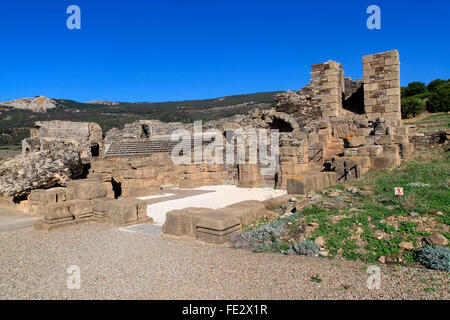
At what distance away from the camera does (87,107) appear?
7481 cm

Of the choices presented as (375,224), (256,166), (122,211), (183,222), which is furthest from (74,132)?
(375,224)

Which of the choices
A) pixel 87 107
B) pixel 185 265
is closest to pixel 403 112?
pixel 185 265

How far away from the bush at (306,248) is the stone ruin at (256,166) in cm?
127

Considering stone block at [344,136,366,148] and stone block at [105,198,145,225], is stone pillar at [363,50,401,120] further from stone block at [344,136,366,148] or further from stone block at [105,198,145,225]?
stone block at [105,198,145,225]

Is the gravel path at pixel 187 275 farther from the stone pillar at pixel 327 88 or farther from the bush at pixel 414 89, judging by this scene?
the bush at pixel 414 89

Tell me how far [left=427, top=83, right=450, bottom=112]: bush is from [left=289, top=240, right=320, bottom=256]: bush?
2104cm

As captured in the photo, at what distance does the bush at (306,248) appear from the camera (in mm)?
4430

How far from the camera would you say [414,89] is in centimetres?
3092

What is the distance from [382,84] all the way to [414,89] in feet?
61.6

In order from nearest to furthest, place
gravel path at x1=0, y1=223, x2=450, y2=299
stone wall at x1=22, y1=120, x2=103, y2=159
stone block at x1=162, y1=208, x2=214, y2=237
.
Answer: gravel path at x1=0, y1=223, x2=450, y2=299
stone block at x1=162, y1=208, x2=214, y2=237
stone wall at x1=22, y1=120, x2=103, y2=159

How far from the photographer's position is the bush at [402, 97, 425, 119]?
69.8 ft

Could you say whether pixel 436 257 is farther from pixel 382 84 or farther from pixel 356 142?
pixel 382 84

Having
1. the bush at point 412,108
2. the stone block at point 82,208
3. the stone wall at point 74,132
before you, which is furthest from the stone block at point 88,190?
the bush at point 412,108

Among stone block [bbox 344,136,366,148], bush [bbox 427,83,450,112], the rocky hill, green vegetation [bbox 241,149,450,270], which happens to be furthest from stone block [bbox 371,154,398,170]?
the rocky hill
